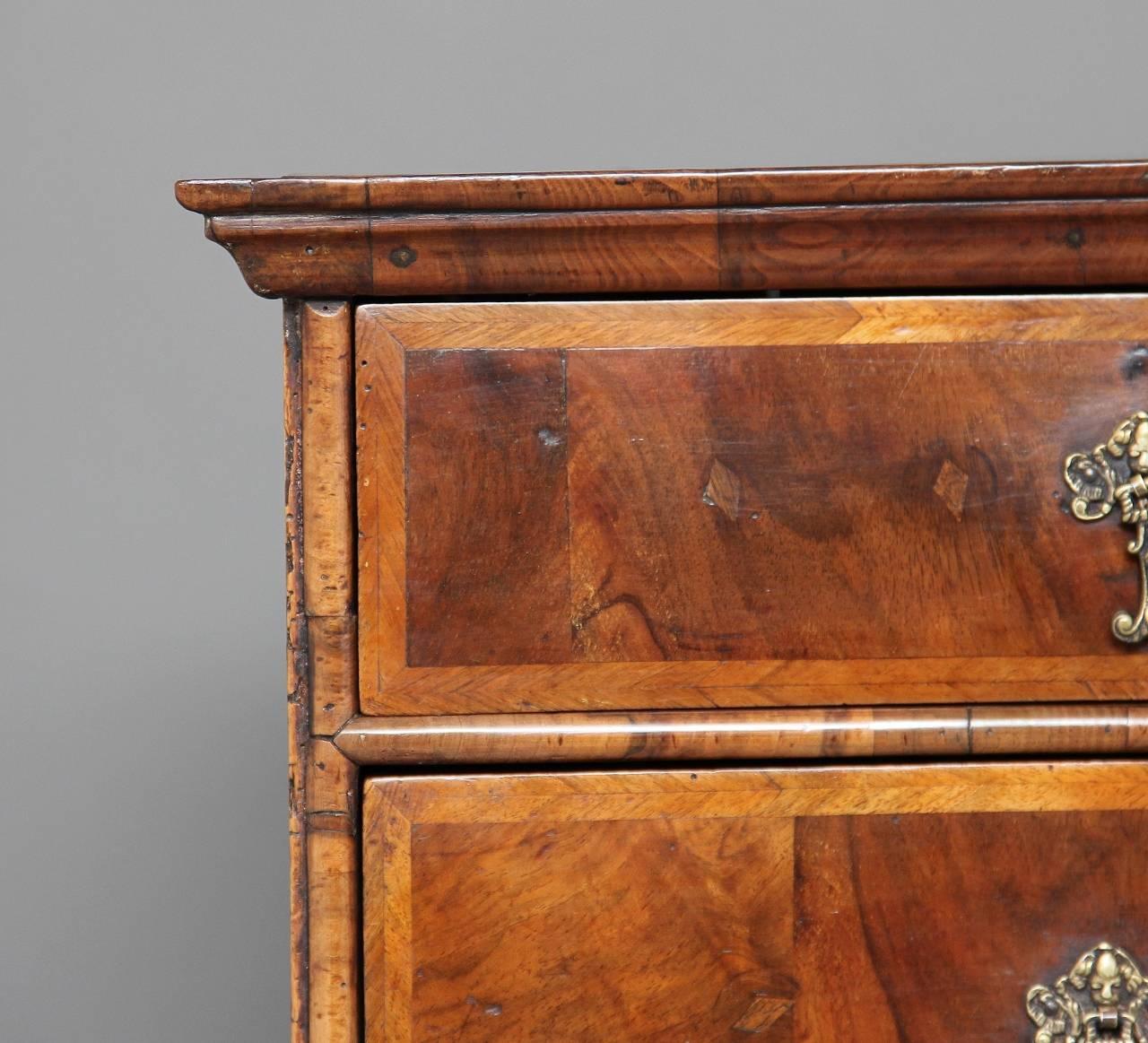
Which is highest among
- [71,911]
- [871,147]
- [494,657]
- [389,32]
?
[389,32]

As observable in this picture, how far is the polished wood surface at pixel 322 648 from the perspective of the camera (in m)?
0.74

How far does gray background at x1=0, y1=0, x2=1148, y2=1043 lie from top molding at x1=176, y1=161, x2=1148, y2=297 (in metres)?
0.80

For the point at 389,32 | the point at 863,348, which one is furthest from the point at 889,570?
the point at 389,32

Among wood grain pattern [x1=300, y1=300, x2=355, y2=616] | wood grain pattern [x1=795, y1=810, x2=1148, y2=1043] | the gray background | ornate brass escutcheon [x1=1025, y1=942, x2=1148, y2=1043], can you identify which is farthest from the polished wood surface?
the gray background

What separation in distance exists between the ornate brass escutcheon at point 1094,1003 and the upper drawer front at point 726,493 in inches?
6.4

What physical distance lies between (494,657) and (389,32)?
0.97 metres

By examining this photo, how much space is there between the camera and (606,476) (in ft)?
2.39

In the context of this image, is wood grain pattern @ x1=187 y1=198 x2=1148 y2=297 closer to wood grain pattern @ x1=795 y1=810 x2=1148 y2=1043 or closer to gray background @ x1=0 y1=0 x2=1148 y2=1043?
wood grain pattern @ x1=795 y1=810 x2=1148 y2=1043

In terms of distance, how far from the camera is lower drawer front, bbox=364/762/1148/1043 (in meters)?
0.74

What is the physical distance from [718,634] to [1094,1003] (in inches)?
10.6

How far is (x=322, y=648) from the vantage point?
738mm

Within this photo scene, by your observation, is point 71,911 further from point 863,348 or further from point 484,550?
point 863,348

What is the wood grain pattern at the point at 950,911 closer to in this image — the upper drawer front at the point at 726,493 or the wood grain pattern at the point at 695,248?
the upper drawer front at the point at 726,493

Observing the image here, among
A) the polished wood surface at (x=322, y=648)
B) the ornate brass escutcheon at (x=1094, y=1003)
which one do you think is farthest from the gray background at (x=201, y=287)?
the ornate brass escutcheon at (x=1094, y=1003)
